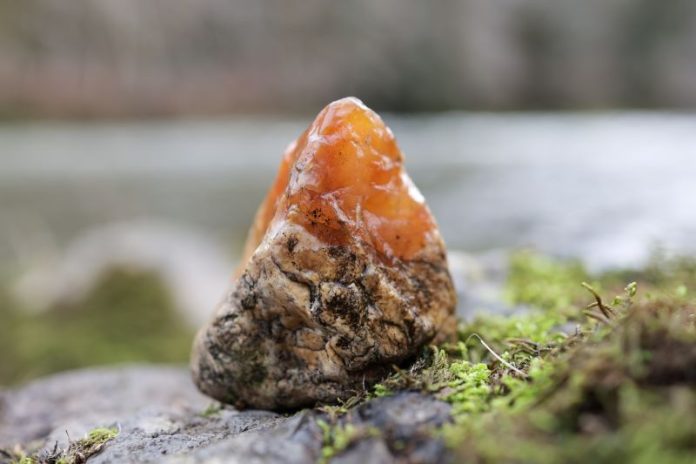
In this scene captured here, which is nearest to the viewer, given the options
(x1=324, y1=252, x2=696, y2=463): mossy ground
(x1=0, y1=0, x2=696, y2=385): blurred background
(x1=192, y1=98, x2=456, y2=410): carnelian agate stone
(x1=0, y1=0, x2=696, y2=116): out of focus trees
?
(x1=324, y1=252, x2=696, y2=463): mossy ground

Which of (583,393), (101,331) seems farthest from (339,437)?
(101,331)

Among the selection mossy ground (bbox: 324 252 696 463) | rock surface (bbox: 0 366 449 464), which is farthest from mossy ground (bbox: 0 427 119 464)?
mossy ground (bbox: 324 252 696 463)

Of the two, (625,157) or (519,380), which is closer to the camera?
(519,380)

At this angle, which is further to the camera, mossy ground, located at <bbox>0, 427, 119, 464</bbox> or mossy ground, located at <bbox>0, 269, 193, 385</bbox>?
mossy ground, located at <bbox>0, 269, 193, 385</bbox>

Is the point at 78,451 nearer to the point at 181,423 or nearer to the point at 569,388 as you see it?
the point at 181,423

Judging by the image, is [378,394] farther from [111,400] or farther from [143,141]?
[143,141]

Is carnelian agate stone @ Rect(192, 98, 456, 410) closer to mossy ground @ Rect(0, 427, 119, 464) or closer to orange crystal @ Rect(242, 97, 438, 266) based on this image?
orange crystal @ Rect(242, 97, 438, 266)

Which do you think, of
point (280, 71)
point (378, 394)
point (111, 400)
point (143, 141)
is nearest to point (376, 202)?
point (378, 394)
